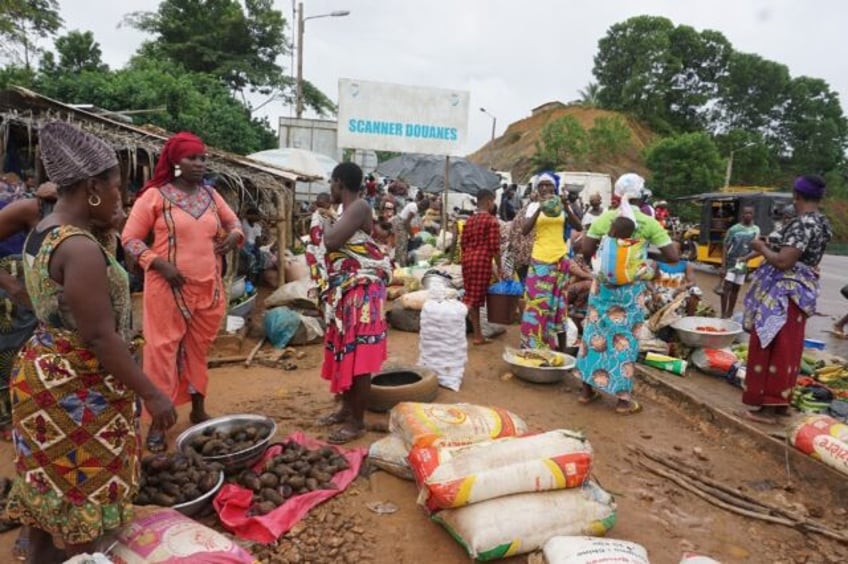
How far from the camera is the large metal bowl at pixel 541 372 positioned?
17.1 ft

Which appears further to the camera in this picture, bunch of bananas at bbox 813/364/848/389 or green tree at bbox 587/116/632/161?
green tree at bbox 587/116/632/161

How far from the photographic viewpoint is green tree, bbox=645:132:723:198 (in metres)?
29.9

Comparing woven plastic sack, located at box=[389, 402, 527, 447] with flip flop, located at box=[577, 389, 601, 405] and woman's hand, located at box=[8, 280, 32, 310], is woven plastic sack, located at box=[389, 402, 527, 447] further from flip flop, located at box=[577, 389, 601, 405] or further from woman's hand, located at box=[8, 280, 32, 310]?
woman's hand, located at box=[8, 280, 32, 310]

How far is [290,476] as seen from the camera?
3.04 meters

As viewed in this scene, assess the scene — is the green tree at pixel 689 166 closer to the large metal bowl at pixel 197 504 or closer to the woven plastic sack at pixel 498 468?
the woven plastic sack at pixel 498 468

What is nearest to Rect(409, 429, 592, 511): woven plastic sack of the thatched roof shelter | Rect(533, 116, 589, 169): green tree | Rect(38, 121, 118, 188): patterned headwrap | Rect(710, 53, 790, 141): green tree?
Rect(38, 121, 118, 188): patterned headwrap

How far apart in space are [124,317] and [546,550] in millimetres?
1918

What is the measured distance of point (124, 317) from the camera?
1951 millimetres

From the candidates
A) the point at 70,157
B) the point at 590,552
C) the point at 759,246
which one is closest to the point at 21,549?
the point at 70,157

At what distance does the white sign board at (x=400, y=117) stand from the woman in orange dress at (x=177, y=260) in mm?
7065

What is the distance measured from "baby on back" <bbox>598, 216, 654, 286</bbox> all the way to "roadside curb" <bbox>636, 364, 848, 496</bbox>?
1333 mm

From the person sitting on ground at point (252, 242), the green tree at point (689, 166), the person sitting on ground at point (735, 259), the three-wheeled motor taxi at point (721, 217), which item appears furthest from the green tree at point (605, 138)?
the person sitting on ground at point (252, 242)

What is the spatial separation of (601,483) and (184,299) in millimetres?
2824

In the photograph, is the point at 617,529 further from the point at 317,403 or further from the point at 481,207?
the point at 481,207
